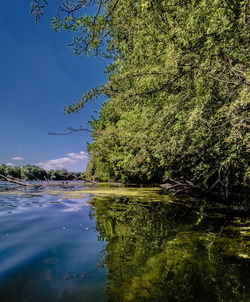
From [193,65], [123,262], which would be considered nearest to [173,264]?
[123,262]

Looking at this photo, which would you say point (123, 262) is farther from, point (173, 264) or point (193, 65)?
point (193, 65)

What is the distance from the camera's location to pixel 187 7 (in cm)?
339

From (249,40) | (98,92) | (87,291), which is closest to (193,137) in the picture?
(249,40)

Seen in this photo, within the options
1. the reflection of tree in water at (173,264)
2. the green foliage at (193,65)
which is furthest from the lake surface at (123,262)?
the green foliage at (193,65)

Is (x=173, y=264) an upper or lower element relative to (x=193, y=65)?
lower

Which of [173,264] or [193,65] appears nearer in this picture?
[173,264]

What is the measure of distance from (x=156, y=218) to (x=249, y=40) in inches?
138

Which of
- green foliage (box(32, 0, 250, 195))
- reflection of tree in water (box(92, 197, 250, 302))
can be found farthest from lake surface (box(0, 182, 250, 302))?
green foliage (box(32, 0, 250, 195))

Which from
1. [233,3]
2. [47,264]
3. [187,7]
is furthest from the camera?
[187,7]

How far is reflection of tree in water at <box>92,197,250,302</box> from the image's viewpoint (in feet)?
4.53

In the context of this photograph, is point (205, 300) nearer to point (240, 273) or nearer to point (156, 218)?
point (240, 273)

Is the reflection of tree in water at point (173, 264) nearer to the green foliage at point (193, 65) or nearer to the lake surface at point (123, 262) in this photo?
the lake surface at point (123, 262)

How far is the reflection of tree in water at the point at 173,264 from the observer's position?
4.53ft

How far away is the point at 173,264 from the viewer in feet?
5.93
